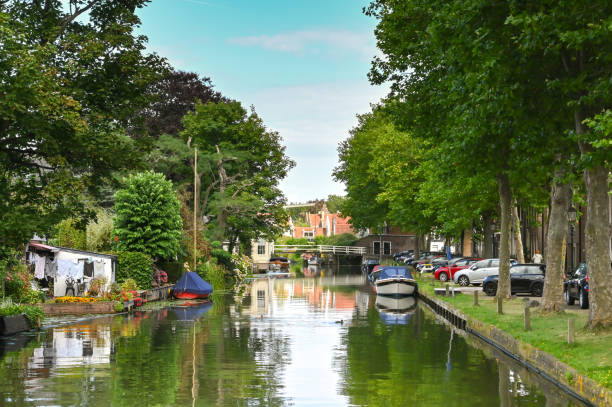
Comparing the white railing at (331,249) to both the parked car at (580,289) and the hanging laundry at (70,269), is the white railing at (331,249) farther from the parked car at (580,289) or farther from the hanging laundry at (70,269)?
the parked car at (580,289)

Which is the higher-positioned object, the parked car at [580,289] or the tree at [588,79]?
the tree at [588,79]

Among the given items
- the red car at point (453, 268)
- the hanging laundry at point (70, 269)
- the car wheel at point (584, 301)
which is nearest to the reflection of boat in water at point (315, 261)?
the red car at point (453, 268)

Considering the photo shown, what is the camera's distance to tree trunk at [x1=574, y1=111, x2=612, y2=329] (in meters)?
20.0

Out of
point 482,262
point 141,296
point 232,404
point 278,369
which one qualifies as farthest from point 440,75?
point 482,262

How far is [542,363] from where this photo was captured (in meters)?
18.2

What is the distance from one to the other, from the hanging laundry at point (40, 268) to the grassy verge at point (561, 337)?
20.0 metres

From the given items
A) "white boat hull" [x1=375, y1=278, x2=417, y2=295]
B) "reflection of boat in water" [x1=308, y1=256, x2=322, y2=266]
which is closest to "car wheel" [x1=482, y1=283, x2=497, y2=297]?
"white boat hull" [x1=375, y1=278, x2=417, y2=295]

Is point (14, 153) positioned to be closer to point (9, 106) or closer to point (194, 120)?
point (9, 106)

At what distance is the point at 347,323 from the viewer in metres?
32.4

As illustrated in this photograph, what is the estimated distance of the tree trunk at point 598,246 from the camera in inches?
789

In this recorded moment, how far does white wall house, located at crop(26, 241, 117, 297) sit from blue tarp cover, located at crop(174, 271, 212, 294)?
5.67 meters

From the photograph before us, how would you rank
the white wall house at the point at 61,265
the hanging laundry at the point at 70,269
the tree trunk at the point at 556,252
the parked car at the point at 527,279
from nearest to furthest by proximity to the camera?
the tree trunk at the point at 556,252, the white wall house at the point at 61,265, the hanging laundry at the point at 70,269, the parked car at the point at 527,279

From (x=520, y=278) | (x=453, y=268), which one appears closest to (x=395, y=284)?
(x=520, y=278)

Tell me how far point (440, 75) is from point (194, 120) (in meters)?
46.6
